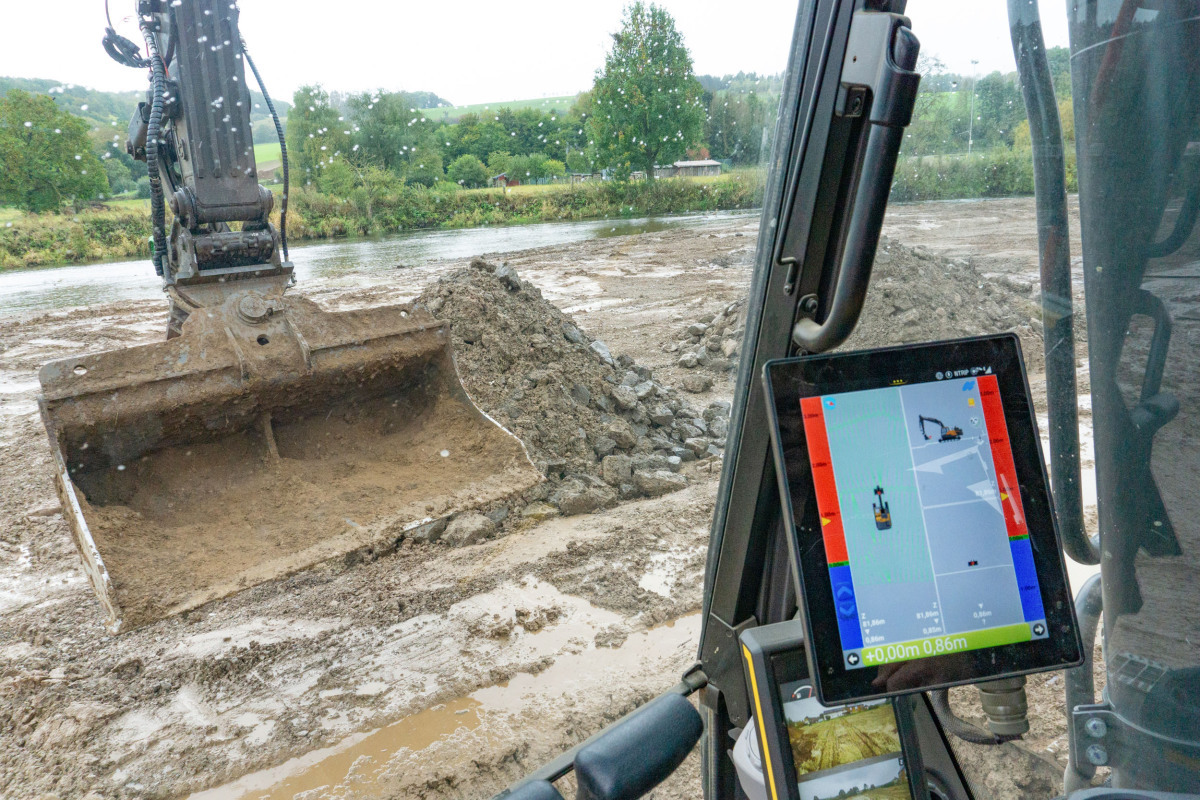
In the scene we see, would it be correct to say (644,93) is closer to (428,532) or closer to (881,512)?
(881,512)

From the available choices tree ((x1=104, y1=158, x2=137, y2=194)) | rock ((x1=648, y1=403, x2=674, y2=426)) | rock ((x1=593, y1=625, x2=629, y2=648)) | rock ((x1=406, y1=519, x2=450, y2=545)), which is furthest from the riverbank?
rock ((x1=593, y1=625, x2=629, y2=648))

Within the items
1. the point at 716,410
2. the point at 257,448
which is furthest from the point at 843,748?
the point at 716,410

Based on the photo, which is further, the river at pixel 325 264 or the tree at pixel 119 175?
the river at pixel 325 264

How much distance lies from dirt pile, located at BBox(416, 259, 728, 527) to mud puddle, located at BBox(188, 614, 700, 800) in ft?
3.41

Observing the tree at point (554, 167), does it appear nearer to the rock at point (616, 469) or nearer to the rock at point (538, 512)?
the rock at point (538, 512)

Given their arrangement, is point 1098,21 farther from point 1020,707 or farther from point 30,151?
point 30,151

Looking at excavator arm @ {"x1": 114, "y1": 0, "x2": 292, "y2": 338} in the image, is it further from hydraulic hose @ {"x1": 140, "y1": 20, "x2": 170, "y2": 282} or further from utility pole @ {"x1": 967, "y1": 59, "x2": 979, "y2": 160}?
utility pole @ {"x1": 967, "y1": 59, "x2": 979, "y2": 160}

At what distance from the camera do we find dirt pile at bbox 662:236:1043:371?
0.97 metres

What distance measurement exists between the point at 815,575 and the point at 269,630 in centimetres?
244

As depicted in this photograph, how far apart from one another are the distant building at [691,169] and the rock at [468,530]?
7.06 ft

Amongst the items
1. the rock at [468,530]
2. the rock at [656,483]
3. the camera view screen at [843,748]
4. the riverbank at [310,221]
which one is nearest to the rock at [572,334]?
the riverbank at [310,221]

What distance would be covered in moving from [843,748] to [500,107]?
6.03 ft

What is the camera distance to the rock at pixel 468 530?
10.9 feet

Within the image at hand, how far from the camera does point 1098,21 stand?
2.68 feet
